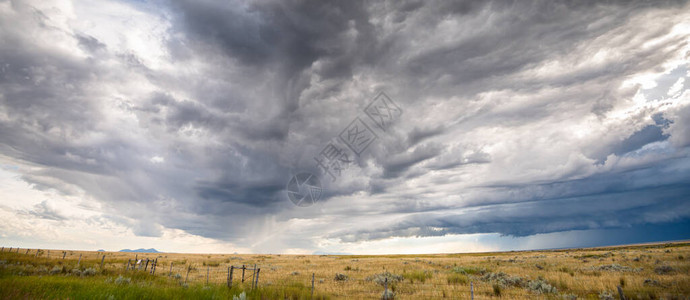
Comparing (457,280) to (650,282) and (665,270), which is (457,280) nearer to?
(650,282)

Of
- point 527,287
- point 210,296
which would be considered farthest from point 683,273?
point 210,296

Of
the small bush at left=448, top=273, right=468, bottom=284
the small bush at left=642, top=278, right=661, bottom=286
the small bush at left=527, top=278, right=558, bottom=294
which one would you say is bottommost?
the small bush at left=448, top=273, right=468, bottom=284

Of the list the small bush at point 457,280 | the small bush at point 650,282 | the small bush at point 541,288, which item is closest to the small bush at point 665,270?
the small bush at point 650,282

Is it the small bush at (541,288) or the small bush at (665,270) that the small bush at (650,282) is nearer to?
the small bush at (541,288)

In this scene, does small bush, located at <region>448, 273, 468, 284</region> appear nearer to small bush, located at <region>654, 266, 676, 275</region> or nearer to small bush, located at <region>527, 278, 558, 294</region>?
small bush, located at <region>527, 278, 558, 294</region>

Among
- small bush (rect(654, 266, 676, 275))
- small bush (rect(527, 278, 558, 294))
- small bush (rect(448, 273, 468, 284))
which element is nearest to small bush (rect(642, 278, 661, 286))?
small bush (rect(527, 278, 558, 294))

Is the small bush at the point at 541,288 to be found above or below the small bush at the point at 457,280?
above

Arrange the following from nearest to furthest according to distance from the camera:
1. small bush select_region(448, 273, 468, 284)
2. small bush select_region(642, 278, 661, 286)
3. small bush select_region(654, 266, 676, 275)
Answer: small bush select_region(642, 278, 661, 286), small bush select_region(448, 273, 468, 284), small bush select_region(654, 266, 676, 275)

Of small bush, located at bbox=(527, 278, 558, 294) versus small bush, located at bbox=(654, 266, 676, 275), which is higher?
small bush, located at bbox=(654, 266, 676, 275)

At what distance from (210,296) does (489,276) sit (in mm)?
22351

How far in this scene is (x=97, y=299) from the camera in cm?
979

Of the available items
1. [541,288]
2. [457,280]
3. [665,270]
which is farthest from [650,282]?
[457,280]

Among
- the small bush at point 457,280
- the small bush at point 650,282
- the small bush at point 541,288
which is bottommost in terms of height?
the small bush at point 457,280

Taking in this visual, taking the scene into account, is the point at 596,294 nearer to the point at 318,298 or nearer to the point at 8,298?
the point at 318,298
